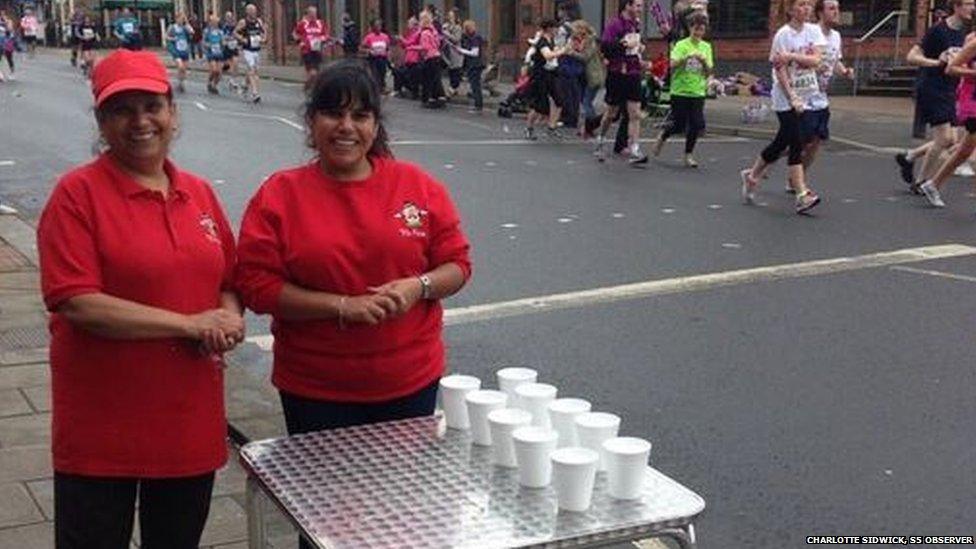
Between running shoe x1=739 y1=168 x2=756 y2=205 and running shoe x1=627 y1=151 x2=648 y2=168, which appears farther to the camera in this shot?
running shoe x1=627 y1=151 x2=648 y2=168

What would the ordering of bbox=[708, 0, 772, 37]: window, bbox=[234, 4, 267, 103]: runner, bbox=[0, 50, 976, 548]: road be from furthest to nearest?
bbox=[708, 0, 772, 37]: window < bbox=[234, 4, 267, 103]: runner < bbox=[0, 50, 976, 548]: road

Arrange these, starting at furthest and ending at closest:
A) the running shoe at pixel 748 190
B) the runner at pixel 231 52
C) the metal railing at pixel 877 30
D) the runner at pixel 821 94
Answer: the runner at pixel 231 52
the metal railing at pixel 877 30
the running shoe at pixel 748 190
the runner at pixel 821 94

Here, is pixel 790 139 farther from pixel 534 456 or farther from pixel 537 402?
pixel 534 456

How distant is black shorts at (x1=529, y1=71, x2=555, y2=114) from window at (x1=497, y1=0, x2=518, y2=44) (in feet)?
48.9

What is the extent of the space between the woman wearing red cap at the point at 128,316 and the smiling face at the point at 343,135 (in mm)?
350

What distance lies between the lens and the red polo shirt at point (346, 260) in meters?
2.78

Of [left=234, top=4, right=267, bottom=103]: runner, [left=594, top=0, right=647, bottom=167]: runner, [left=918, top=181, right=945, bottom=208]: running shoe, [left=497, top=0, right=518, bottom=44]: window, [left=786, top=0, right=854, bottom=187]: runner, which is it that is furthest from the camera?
[left=497, top=0, right=518, bottom=44]: window

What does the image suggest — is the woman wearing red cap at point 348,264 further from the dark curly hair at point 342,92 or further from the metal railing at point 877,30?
the metal railing at point 877,30

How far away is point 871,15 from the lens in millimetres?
24594

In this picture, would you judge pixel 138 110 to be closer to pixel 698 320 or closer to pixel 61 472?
pixel 61 472

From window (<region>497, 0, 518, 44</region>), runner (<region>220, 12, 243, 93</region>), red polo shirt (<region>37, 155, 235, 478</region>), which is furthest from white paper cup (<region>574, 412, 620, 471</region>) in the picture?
window (<region>497, 0, 518, 44</region>)

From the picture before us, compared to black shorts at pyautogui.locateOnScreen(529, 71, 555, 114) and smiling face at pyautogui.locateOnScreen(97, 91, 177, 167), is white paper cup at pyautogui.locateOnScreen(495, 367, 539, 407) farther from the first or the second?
black shorts at pyautogui.locateOnScreen(529, 71, 555, 114)

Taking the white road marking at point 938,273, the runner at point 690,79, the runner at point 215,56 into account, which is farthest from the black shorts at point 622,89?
the runner at point 215,56

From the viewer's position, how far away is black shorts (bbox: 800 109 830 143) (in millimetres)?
10141
